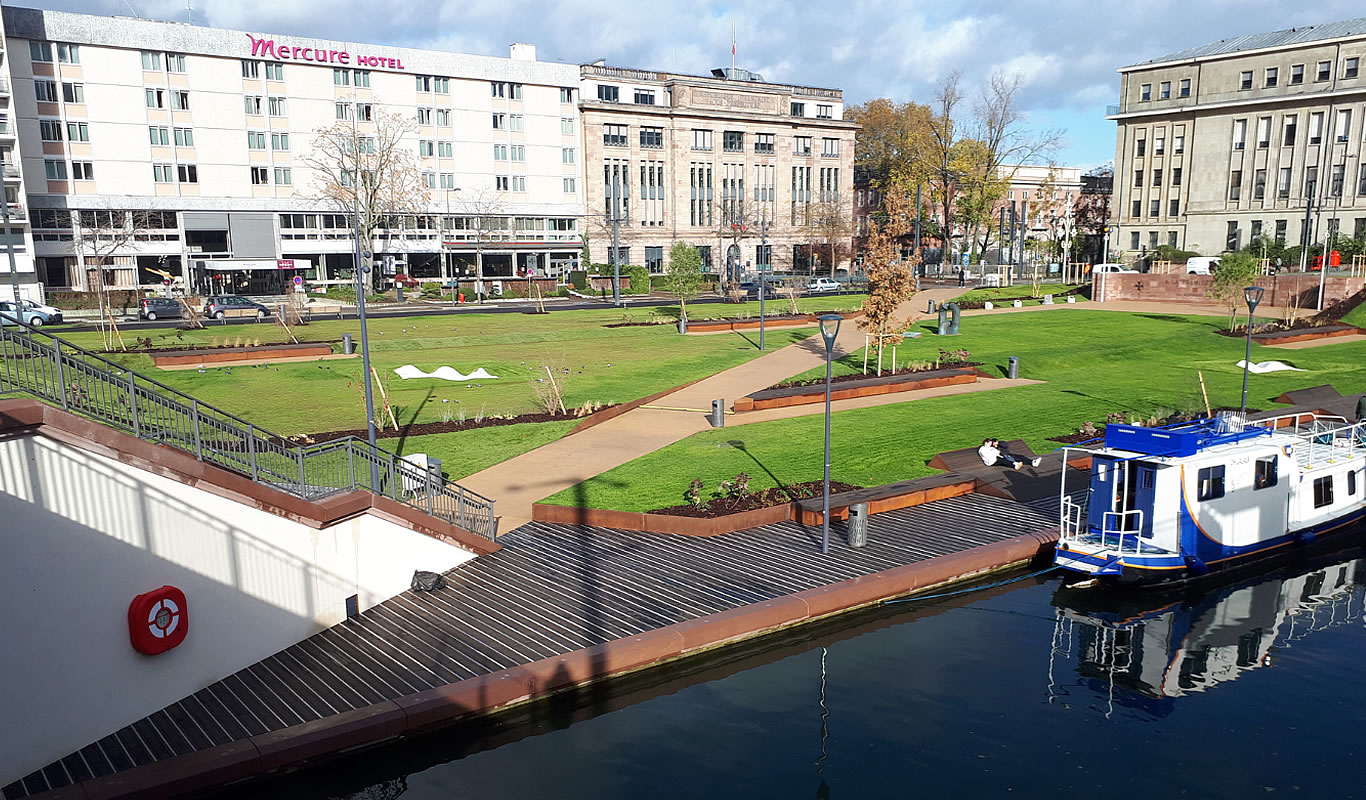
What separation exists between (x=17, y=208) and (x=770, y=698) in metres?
77.5

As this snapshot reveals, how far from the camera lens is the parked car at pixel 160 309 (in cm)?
5469

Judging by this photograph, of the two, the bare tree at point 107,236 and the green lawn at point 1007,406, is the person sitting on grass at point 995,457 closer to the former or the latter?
the green lawn at point 1007,406

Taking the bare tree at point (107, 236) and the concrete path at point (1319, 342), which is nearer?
the concrete path at point (1319, 342)

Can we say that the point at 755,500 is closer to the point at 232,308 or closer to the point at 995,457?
the point at 995,457

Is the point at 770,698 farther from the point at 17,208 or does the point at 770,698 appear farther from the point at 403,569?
the point at 17,208

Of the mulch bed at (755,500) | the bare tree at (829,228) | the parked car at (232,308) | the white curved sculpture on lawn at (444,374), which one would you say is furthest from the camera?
the bare tree at (829,228)

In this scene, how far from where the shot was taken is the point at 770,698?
44.2ft

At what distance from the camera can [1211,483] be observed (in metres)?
17.7

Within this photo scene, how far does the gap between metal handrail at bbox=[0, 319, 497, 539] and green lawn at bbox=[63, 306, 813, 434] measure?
1010cm

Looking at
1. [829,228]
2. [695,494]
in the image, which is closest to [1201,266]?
[829,228]

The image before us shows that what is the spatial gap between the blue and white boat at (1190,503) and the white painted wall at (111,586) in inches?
523

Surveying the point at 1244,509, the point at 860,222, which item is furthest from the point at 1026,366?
the point at 860,222

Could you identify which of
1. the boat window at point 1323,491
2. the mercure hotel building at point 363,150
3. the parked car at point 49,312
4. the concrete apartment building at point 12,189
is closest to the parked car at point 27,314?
the parked car at point 49,312

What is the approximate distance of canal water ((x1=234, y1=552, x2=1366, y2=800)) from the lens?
452 inches
